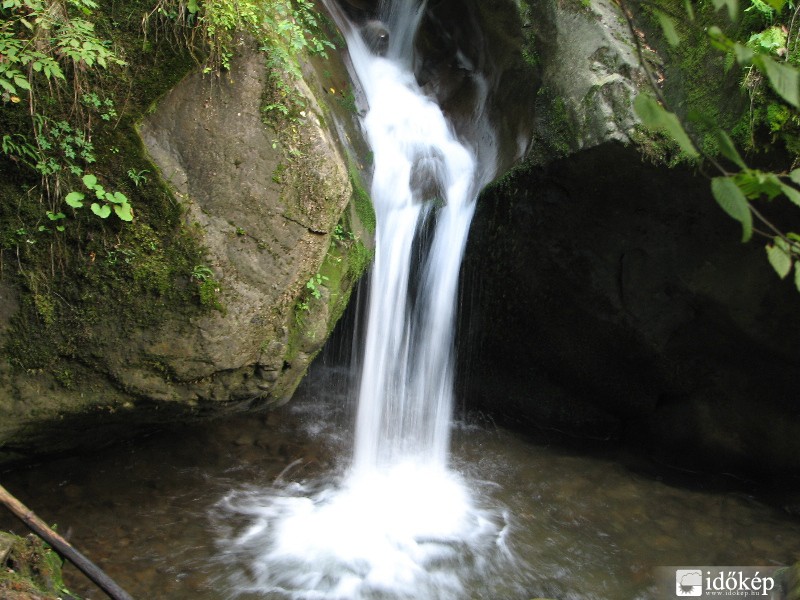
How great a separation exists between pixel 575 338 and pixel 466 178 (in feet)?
6.11

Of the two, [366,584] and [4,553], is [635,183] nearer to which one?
[366,584]

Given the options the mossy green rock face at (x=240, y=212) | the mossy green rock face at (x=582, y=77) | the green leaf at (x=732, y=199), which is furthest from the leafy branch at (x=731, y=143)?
the mossy green rock face at (x=582, y=77)

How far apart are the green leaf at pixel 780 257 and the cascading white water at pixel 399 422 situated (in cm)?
322

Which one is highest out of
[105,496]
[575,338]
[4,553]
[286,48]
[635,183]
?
[286,48]

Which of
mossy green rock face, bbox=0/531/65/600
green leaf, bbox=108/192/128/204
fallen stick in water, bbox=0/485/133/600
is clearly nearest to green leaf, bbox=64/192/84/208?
green leaf, bbox=108/192/128/204

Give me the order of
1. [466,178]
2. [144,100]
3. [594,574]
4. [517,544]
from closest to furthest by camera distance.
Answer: [144,100] → [594,574] → [517,544] → [466,178]

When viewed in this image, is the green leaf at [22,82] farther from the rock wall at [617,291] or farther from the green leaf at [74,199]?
the rock wall at [617,291]

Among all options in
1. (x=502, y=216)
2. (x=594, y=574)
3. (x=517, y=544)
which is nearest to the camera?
(x=594, y=574)

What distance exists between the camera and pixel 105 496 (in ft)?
14.1

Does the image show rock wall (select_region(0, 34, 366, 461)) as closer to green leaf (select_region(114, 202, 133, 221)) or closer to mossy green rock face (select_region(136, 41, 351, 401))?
mossy green rock face (select_region(136, 41, 351, 401))

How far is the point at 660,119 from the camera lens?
1107mm

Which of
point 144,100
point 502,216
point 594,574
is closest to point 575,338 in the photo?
point 502,216

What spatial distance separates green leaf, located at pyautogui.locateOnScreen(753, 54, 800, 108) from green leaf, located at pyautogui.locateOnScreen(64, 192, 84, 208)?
3.39 m

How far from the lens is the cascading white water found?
396 cm
